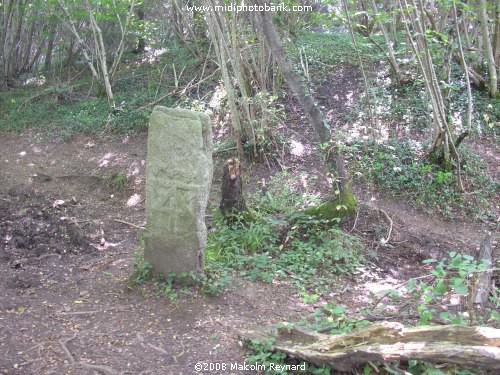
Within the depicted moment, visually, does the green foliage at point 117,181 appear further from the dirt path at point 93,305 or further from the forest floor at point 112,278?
the dirt path at point 93,305

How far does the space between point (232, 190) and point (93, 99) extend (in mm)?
7009

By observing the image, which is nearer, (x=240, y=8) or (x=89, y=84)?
(x=240, y=8)

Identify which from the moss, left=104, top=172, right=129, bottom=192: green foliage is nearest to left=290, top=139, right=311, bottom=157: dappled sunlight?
the moss

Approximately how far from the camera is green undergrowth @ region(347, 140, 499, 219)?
7.73 metres

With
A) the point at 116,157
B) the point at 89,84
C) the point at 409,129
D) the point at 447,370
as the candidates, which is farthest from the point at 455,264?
the point at 89,84

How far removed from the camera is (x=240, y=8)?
28.2 ft

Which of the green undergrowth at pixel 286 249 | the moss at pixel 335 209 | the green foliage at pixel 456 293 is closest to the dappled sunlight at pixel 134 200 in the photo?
the green undergrowth at pixel 286 249

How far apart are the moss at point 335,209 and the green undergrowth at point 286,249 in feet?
0.33

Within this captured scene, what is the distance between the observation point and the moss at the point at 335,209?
642cm

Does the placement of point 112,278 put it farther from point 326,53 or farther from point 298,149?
point 326,53

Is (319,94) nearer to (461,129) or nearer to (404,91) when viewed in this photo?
(404,91)

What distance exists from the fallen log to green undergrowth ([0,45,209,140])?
8.11m

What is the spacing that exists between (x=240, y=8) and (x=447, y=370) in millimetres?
7323

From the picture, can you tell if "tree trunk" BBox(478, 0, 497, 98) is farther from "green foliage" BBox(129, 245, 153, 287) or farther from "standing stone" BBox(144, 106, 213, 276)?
"green foliage" BBox(129, 245, 153, 287)
